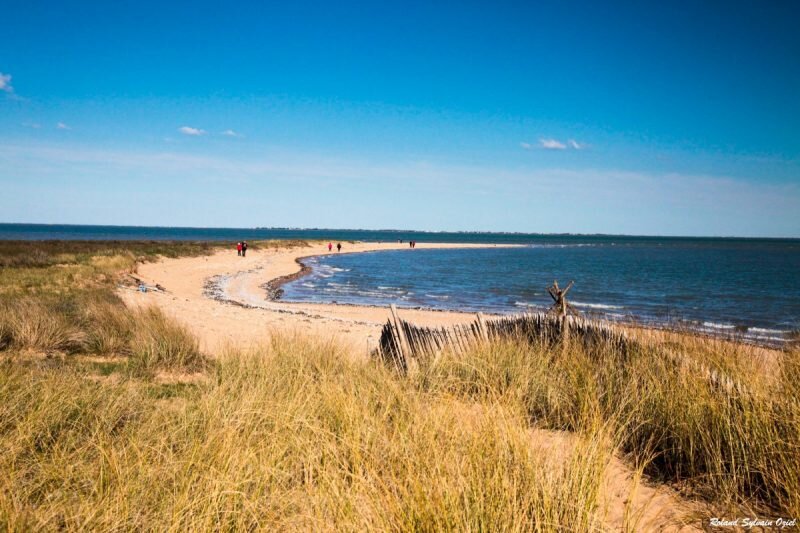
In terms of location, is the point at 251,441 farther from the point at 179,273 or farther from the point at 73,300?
the point at 179,273

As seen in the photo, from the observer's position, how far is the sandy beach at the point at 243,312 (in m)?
11.4

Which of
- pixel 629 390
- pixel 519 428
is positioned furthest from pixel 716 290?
pixel 519 428

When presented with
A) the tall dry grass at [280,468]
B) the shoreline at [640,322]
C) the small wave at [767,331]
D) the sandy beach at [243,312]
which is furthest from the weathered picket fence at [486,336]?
the small wave at [767,331]

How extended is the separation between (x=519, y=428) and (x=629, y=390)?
2.01m

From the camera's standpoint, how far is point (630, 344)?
5.75m

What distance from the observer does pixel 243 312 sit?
54.3 feet


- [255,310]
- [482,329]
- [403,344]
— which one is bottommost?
[255,310]

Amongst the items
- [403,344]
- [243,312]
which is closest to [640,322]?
[403,344]

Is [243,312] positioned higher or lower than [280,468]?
lower

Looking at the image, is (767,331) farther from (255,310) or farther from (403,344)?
(255,310)

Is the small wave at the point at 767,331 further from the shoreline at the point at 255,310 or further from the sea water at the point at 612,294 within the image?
the shoreline at the point at 255,310

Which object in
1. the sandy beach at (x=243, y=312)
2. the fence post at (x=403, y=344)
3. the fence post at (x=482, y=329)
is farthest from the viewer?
the sandy beach at (x=243, y=312)

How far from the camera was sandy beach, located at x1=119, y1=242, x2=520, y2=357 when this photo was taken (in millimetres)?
11430

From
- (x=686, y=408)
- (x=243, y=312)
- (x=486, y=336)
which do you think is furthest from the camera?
(x=243, y=312)
